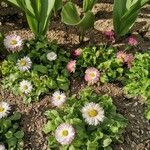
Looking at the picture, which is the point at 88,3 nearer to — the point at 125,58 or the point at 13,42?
the point at 125,58

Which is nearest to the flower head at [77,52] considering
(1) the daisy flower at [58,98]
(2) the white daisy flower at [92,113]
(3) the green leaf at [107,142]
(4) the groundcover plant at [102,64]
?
(4) the groundcover plant at [102,64]

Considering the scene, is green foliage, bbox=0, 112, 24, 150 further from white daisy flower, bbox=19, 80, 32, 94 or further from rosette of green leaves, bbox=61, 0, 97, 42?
rosette of green leaves, bbox=61, 0, 97, 42

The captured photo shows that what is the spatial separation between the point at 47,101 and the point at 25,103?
6.0 inches

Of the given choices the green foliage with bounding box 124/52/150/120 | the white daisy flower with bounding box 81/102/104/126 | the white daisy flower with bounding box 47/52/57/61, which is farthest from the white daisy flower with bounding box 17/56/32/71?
the green foliage with bounding box 124/52/150/120

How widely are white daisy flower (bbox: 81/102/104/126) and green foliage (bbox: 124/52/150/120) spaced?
1.25 feet

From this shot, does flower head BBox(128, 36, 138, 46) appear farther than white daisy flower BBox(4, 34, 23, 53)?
Yes

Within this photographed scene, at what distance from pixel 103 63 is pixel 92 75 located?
0.40 ft

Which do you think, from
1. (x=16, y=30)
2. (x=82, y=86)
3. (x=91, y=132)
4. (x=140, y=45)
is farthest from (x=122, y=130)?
(x=16, y=30)

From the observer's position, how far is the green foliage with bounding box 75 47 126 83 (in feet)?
10.6

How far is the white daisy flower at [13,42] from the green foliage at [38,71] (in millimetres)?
50

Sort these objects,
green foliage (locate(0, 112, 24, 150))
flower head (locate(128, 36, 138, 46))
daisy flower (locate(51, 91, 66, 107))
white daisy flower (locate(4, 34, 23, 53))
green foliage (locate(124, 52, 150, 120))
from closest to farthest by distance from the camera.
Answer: green foliage (locate(0, 112, 24, 150)) < daisy flower (locate(51, 91, 66, 107)) < green foliage (locate(124, 52, 150, 120)) < white daisy flower (locate(4, 34, 23, 53)) < flower head (locate(128, 36, 138, 46))

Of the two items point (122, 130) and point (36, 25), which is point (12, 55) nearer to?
point (36, 25)

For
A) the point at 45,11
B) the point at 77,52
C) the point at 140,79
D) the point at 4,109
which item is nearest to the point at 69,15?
the point at 45,11

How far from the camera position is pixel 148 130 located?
3053mm
